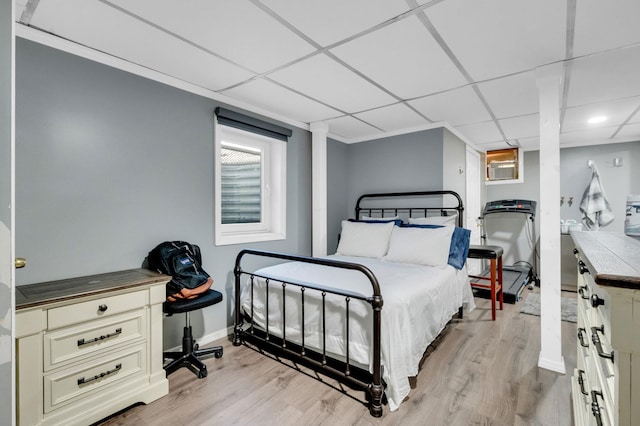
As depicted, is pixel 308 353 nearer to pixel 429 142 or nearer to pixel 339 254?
pixel 339 254

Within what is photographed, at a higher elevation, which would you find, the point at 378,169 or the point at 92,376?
the point at 378,169

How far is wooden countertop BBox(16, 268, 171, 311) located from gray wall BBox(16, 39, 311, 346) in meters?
0.11

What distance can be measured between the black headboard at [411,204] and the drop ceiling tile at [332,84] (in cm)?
124

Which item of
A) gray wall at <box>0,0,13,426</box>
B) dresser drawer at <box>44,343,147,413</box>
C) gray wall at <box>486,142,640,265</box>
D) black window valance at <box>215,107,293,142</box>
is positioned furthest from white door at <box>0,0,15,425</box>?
gray wall at <box>486,142,640,265</box>

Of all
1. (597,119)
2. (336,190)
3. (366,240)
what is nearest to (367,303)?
(366,240)

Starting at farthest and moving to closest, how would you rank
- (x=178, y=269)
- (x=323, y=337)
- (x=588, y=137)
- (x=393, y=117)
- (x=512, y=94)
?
(x=588, y=137) < (x=393, y=117) < (x=512, y=94) < (x=178, y=269) < (x=323, y=337)

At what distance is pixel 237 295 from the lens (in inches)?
101

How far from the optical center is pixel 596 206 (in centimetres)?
420

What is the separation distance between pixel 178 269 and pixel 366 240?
184 centimetres

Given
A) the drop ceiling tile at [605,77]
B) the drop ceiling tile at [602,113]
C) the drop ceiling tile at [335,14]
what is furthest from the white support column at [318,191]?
the drop ceiling tile at [602,113]

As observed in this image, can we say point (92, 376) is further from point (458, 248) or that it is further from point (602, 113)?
point (602, 113)

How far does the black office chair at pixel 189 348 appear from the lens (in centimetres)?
199

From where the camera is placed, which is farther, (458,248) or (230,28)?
(458,248)

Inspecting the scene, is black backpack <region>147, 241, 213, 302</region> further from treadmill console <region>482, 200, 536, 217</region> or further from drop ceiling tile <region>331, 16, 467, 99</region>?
treadmill console <region>482, 200, 536, 217</region>
